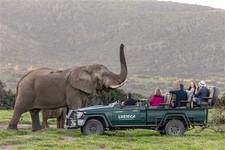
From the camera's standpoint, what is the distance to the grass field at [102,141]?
14961 millimetres

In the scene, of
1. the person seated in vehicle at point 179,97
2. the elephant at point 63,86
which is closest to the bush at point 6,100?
the elephant at point 63,86

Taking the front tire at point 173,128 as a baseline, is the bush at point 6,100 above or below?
above

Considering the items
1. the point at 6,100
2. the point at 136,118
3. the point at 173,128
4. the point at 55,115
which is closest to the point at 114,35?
the point at 6,100

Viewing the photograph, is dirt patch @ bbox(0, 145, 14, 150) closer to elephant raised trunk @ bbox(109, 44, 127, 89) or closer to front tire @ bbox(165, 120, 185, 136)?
front tire @ bbox(165, 120, 185, 136)

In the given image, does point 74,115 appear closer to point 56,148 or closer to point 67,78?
point 67,78

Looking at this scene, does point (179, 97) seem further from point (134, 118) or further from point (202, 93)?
point (134, 118)

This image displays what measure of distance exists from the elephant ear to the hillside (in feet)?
236

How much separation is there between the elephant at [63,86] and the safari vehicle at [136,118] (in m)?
1.55

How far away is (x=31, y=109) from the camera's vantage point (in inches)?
803

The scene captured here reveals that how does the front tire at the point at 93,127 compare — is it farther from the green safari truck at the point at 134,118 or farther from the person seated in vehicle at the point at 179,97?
the person seated in vehicle at the point at 179,97

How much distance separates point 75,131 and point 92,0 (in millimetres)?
128593

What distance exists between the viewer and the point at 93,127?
18.1 meters

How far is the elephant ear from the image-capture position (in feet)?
64.8

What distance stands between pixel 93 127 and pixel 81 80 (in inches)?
92.2
